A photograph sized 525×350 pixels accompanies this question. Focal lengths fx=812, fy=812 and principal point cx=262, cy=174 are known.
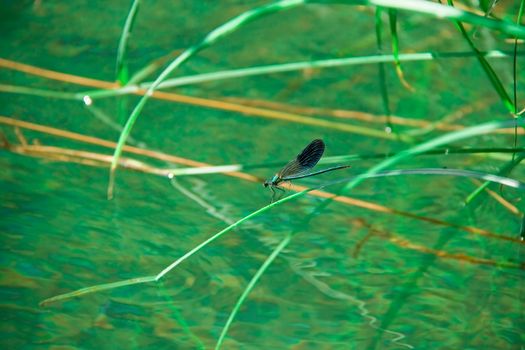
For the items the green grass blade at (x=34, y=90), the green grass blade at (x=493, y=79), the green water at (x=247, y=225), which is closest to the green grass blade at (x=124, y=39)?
the green water at (x=247, y=225)

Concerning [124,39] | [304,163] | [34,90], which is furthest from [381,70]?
[34,90]

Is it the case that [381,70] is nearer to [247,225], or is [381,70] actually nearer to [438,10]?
[247,225]

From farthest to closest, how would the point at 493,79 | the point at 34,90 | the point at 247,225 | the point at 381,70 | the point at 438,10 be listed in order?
the point at 34,90 < the point at 247,225 < the point at 381,70 < the point at 493,79 < the point at 438,10

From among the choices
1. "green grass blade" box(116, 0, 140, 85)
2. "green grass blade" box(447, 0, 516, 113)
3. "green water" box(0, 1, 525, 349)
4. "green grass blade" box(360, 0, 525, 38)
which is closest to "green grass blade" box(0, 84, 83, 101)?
"green water" box(0, 1, 525, 349)

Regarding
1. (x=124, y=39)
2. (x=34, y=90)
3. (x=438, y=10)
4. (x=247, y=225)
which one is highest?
(x=438, y=10)

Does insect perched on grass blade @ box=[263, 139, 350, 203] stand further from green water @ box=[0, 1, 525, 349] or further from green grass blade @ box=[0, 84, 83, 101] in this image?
green grass blade @ box=[0, 84, 83, 101]

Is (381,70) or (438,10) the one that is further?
(381,70)

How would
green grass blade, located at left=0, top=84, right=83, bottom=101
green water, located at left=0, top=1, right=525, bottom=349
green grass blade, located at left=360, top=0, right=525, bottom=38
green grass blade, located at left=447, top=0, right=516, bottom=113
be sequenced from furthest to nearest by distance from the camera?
green grass blade, located at left=0, top=84, right=83, bottom=101, green water, located at left=0, top=1, right=525, bottom=349, green grass blade, located at left=447, top=0, right=516, bottom=113, green grass blade, located at left=360, top=0, right=525, bottom=38

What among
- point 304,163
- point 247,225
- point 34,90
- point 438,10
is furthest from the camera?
point 34,90

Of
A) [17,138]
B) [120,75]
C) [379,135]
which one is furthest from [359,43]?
[120,75]
